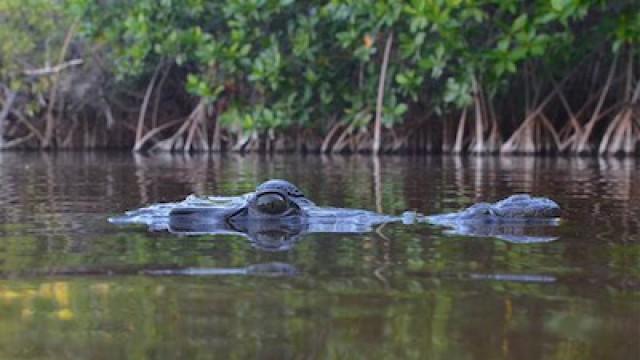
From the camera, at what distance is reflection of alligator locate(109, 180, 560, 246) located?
3984mm

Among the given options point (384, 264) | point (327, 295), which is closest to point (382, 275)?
point (384, 264)

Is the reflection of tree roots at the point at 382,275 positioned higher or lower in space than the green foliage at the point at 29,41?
lower

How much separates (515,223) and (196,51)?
1300 centimetres

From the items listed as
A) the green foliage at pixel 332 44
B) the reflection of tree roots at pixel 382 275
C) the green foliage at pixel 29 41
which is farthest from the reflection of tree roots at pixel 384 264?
the green foliage at pixel 29 41

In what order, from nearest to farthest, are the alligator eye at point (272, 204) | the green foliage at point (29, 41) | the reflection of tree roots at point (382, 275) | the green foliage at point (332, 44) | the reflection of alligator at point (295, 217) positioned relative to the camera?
the reflection of tree roots at point (382, 275)
the reflection of alligator at point (295, 217)
the alligator eye at point (272, 204)
the green foliage at point (332, 44)
the green foliage at point (29, 41)

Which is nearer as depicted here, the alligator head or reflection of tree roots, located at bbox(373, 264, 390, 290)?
reflection of tree roots, located at bbox(373, 264, 390, 290)

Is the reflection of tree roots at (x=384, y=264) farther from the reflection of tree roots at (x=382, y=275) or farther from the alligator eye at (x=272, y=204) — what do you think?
the alligator eye at (x=272, y=204)

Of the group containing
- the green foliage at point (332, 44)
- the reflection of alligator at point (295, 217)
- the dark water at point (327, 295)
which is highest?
the green foliage at point (332, 44)

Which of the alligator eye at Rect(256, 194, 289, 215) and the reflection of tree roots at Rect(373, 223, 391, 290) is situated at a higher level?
the alligator eye at Rect(256, 194, 289, 215)

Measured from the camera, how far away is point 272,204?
415 centimetres

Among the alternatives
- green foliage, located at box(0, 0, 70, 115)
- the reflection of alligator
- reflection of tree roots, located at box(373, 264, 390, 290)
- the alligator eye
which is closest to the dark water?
reflection of tree roots, located at box(373, 264, 390, 290)

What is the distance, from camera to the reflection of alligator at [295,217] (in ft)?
13.1

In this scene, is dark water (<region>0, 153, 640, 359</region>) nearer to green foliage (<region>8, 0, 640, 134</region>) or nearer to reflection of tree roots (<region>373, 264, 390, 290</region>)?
reflection of tree roots (<region>373, 264, 390, 290</region>)

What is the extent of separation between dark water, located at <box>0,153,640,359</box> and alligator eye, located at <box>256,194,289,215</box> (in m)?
0.41
